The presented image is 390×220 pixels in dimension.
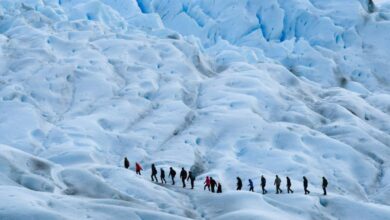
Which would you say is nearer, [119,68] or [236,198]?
[236,198]

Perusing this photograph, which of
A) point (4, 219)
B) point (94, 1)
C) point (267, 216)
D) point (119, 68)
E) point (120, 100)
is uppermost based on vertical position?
point (94, 1)

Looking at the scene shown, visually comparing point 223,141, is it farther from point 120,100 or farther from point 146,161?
point 120,100

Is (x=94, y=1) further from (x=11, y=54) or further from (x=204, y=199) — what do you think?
(x=204, y=199)

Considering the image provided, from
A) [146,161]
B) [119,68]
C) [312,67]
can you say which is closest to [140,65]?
[119,68]

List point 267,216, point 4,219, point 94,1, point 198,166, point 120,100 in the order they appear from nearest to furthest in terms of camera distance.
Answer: point 4,219 < point 267,216 < point 198,166 < point 120,100 < point 94,1

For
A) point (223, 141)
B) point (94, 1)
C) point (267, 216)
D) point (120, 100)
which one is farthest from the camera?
point (94, 1)

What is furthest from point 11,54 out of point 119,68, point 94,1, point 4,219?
point 4,219

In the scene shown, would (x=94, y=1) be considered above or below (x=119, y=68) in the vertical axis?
above
